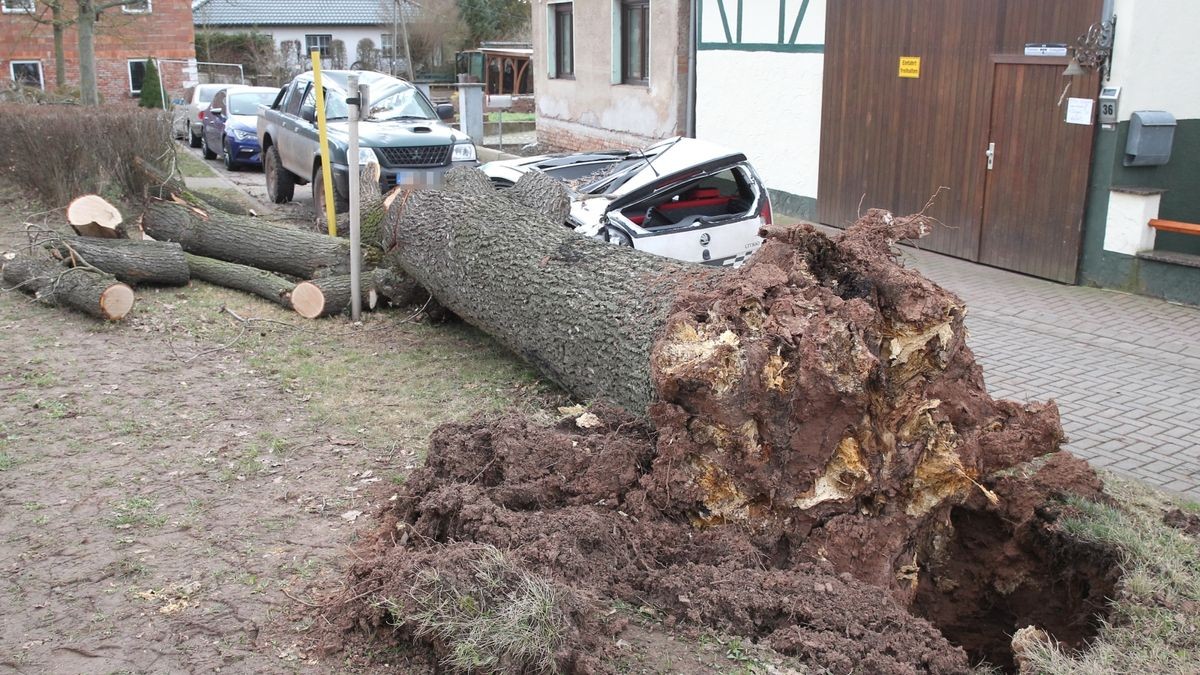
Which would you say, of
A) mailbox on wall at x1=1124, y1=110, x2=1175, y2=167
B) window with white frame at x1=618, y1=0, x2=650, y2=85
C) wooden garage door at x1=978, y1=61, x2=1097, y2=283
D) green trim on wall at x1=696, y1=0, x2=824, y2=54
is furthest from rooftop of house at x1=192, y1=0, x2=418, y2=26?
mailbox on wall at x1=1124, y1=110, x2=1175, y2=167

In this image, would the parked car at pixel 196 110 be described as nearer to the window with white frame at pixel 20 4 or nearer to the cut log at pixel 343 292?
the window with white frame at pixel 20 4

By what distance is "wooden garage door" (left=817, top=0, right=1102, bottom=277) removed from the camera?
32.4ft

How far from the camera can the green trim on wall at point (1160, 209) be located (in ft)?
29.1

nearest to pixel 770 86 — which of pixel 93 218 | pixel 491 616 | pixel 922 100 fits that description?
pixel 922 100

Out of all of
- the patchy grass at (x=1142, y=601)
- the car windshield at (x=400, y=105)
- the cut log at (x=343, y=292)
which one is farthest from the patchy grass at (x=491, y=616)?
the car windshield at (x=400, y=105)

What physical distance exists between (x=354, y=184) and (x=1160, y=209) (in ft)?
23.8

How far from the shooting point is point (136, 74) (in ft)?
109

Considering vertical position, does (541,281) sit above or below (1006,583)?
above

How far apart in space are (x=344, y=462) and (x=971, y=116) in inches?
305

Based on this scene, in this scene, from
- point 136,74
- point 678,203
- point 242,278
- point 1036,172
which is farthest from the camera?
point 136,74

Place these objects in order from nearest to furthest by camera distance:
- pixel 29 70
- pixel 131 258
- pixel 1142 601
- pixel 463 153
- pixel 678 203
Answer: pixel 1142 601, pixel 131 258, pixel 678 203, pixel 463 153, pixel 29 70

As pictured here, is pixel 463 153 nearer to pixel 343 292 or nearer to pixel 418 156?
pixel 418 156

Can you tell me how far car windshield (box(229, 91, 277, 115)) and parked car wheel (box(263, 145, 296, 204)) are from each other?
16.6 feet

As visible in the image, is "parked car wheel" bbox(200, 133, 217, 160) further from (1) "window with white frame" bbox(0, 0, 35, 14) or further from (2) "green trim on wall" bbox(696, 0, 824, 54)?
(2) "green trim on wall" bbox(696, 0, 824, 54)
